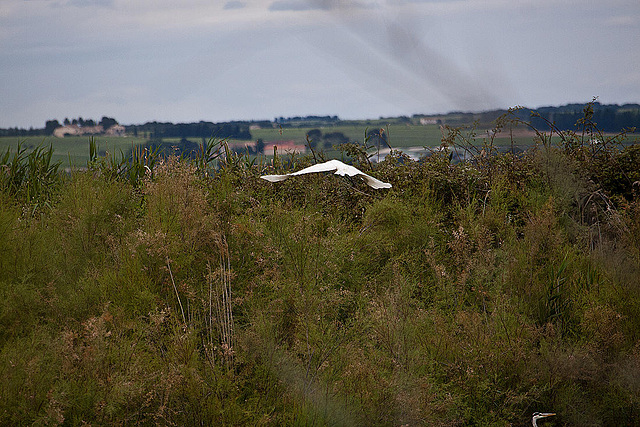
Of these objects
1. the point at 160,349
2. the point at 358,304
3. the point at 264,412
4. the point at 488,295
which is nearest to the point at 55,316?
the point at 160,349

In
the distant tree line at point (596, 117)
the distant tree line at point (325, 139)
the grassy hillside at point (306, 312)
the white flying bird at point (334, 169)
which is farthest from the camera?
the distant tree line at point (325, 139)

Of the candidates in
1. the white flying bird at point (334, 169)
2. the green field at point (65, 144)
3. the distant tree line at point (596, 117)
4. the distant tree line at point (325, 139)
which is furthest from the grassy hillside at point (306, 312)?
the green field at point (65, 144)

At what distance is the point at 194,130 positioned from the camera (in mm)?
10117

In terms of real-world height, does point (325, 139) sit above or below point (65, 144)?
above

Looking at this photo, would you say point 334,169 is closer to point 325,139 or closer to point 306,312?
point 325,139

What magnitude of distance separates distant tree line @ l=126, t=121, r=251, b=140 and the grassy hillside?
111 inches

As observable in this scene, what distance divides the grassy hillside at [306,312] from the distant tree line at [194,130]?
2830 millimetres

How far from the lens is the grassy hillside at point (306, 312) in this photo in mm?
3236

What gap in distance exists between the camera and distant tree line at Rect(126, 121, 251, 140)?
870 centimetres

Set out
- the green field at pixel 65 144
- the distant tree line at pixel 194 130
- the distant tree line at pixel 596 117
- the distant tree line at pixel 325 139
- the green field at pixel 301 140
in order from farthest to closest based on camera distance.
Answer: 1. the distant tree line at pixel 194 130
2. the green field at pixel 65 144
3. the distant tree line at pixel 325 139
4. the green field at pixel 301 140
5. the distant tree line at pixel 596 117

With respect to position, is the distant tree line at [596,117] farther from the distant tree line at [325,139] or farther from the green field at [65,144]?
the green field at [65,144]

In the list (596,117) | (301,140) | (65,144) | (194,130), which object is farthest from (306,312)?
(194,130)

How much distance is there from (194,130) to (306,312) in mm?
7045

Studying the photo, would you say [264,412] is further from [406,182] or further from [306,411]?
[406,182]
